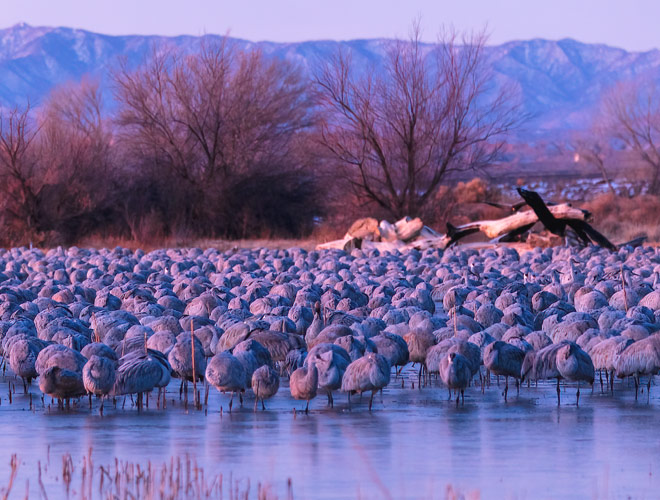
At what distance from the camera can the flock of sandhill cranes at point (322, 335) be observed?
945cm

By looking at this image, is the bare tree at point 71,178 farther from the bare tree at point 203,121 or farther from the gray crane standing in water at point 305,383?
the gray crane standing in water at point 305,383

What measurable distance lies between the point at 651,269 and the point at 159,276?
343 inches

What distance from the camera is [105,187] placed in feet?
114

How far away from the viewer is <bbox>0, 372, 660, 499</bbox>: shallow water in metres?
7.03

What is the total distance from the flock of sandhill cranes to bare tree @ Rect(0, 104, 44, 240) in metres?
14.9

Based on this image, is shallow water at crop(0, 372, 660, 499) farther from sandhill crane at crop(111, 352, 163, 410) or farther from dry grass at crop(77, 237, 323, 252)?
dry grass at crop(77, 237, 323, 252)

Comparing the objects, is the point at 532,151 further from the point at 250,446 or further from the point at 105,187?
the point at 250,446

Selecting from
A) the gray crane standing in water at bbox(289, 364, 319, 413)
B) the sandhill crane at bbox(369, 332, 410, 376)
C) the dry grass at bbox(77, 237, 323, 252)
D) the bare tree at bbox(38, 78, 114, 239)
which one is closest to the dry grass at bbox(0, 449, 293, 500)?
the gray crane standing in water at bbox(289, 364, 319, 413)

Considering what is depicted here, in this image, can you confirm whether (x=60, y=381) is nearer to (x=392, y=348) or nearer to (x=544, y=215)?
(x=392, y=348)

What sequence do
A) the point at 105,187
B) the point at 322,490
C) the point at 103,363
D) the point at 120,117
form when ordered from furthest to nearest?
the point at 120,117, the point at 105,187, the point at 103,363, the point at 322,490

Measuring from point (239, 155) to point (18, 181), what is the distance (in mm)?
6969

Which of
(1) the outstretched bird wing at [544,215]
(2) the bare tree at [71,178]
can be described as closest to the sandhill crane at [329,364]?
(1) the outstretched bird wing at [544,215]

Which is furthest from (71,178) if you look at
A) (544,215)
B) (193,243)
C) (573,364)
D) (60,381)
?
(573,364)

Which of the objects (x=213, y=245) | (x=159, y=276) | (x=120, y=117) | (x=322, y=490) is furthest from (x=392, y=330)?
(x=120, y=117)
